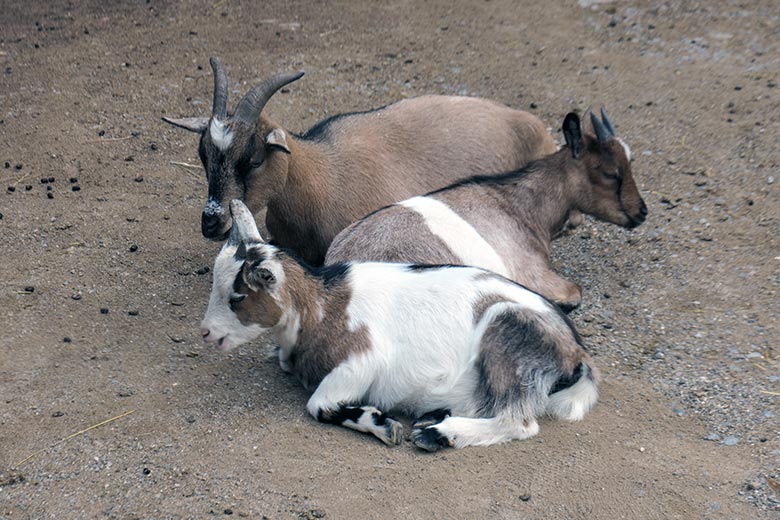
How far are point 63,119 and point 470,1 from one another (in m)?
4.26

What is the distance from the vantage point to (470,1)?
962 centimetres

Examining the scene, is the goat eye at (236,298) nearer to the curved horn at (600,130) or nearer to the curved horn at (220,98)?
the curved horn at (220,98)

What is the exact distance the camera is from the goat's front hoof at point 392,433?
13.7ft

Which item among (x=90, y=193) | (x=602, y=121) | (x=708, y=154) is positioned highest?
(x=602, y=121)

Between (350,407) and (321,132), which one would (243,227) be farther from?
(321,132)

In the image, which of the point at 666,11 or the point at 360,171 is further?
the point at 666,11

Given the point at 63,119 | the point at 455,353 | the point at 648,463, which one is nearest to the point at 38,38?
the point at 63,119

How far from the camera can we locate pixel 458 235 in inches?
207

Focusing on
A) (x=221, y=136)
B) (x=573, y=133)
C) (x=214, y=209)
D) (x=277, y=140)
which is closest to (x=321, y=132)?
(x=277, y=140)

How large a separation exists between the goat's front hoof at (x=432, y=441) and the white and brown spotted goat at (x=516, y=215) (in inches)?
46.5

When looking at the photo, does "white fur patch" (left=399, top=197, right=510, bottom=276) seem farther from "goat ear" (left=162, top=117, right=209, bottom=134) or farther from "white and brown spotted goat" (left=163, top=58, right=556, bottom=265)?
"goat ear" (left=162, top=117, right=209, bottom=134)

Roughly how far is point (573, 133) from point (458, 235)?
3.51 feet

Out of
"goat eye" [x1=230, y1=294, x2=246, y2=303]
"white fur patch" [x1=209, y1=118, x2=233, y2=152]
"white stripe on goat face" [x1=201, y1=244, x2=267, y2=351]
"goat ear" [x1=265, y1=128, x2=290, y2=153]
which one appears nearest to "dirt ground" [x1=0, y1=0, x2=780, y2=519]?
"white stripe on goat face" [x1=201, y1=244, x2=267, y2=351]

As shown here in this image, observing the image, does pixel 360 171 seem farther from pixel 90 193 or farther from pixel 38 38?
pixel 38 38
